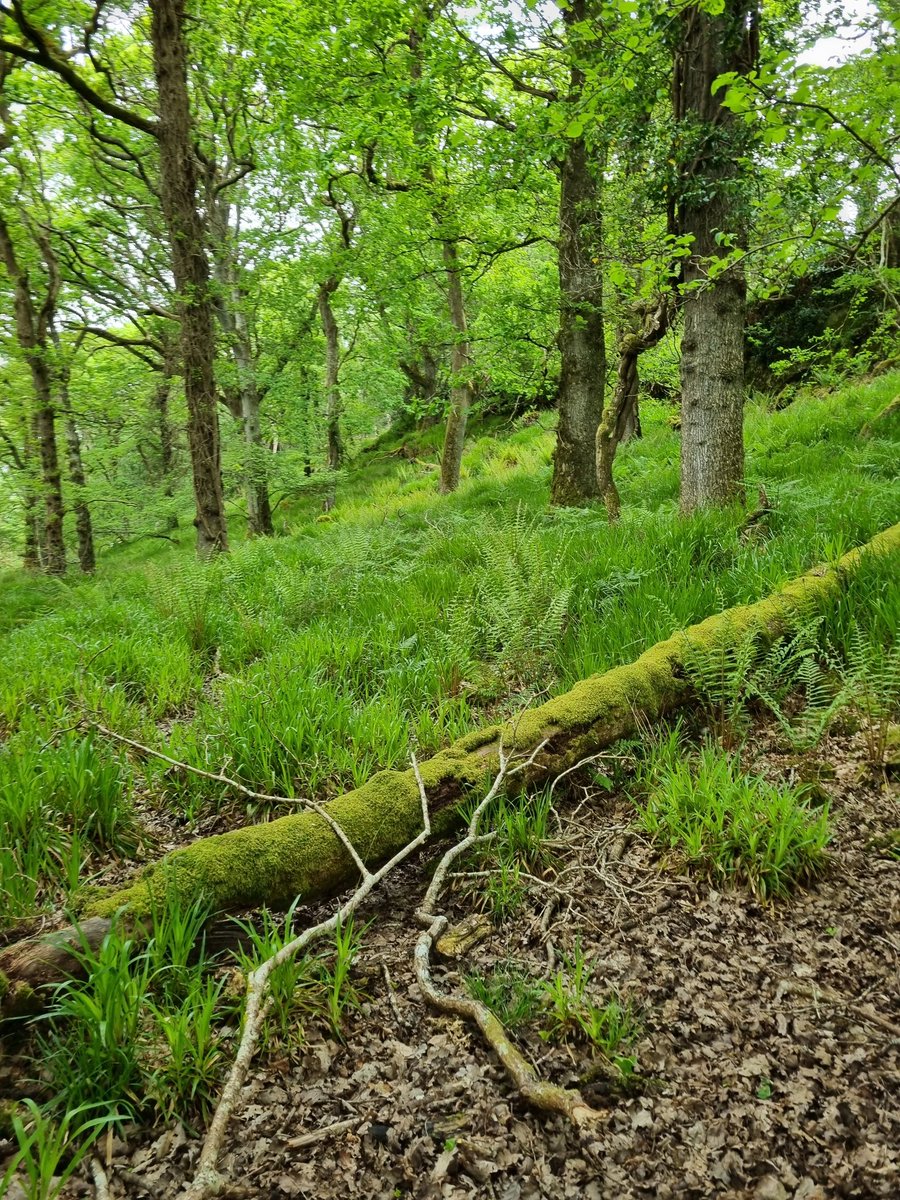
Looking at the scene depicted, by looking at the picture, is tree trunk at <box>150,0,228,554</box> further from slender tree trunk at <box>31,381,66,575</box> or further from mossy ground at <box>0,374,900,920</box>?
slender tree trunk at <box>31,381,66,575</box>

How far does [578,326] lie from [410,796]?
7727 mm

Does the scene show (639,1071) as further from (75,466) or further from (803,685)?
(75,466)

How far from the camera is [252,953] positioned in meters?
1.98

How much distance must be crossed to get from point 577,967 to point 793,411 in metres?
11.3

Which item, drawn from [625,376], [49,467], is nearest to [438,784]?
[625,376]

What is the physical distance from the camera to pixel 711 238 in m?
5.52

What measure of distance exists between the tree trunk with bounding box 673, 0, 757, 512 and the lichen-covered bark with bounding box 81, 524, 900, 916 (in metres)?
2.64

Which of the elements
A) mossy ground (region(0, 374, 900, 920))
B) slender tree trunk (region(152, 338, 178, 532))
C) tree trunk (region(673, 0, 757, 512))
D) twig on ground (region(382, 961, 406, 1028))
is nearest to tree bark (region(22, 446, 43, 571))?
slender tree trunk (region(152, 338, 178, 532))

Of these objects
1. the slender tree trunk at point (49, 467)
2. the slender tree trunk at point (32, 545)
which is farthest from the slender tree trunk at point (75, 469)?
the slender tree trunk at point (32, 545)

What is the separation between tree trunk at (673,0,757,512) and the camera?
5113 mm

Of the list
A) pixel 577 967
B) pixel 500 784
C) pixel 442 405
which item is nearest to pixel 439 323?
pixel 442 405

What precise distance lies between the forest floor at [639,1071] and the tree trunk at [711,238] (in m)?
4.53

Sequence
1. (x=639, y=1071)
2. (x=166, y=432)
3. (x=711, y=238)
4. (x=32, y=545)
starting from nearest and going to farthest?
(x=639, y=1071)
(x=711, y=238)
(x=32, y=545)
(x=166, y=432)

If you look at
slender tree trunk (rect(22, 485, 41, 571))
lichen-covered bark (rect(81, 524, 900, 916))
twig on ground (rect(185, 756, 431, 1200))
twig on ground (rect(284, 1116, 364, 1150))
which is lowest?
twig on ground (rect(284, 1116, 364, 1150))
